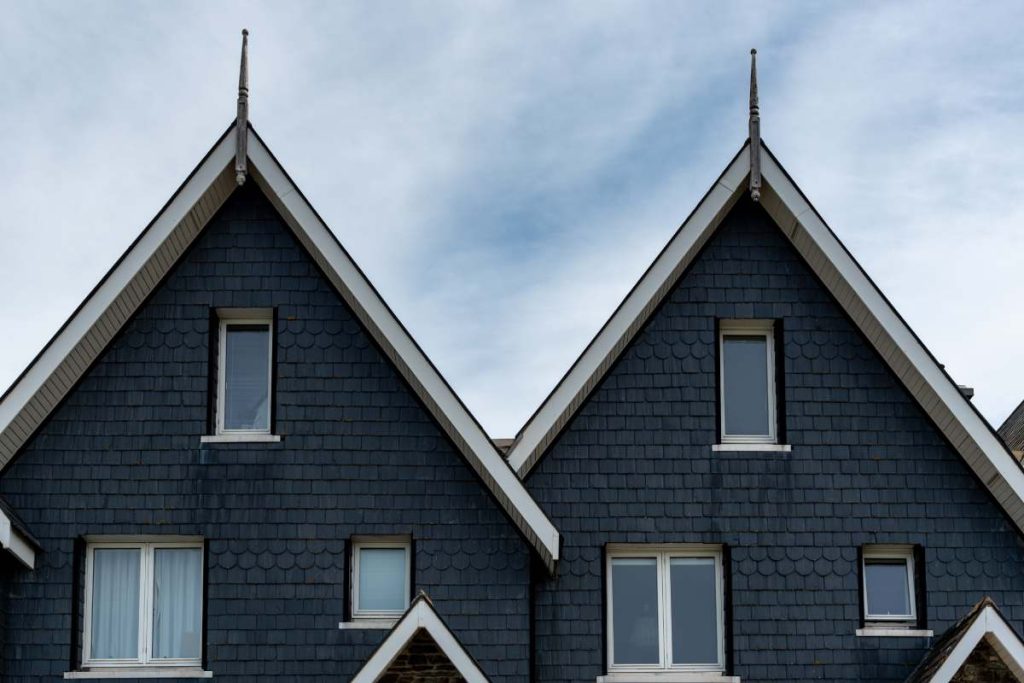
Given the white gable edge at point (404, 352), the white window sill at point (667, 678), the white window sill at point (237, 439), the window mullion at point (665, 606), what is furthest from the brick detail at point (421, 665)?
the white window sill at point (237, 439)

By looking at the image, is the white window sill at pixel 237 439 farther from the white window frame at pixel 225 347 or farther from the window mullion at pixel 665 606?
the window mullion at pixel 665 606

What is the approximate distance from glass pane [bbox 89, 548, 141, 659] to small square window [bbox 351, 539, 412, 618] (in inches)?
105

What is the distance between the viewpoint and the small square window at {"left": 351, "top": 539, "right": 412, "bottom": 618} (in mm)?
21172

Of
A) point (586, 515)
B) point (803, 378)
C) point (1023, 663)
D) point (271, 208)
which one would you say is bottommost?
point (1023, 663)

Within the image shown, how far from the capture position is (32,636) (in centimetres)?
2078

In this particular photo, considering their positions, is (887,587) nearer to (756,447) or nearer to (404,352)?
(756,447)

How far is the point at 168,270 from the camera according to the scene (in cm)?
2195

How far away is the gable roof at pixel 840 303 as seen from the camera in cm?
2142

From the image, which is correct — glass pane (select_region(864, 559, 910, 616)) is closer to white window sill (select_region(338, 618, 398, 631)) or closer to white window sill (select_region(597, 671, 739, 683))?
white window sill (select_region(597, 671, 739, 683))

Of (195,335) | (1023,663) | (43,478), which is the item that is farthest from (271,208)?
(1023,663)

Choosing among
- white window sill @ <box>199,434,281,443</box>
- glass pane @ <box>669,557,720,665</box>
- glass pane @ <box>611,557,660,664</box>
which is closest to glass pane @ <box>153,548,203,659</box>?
white window sill @ <box>199,434,281,443</box>

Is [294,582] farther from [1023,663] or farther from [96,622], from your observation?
[1023,663]

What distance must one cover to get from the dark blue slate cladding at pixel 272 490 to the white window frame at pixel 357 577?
18 centimetres

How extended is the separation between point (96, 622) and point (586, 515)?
19.8 feet
